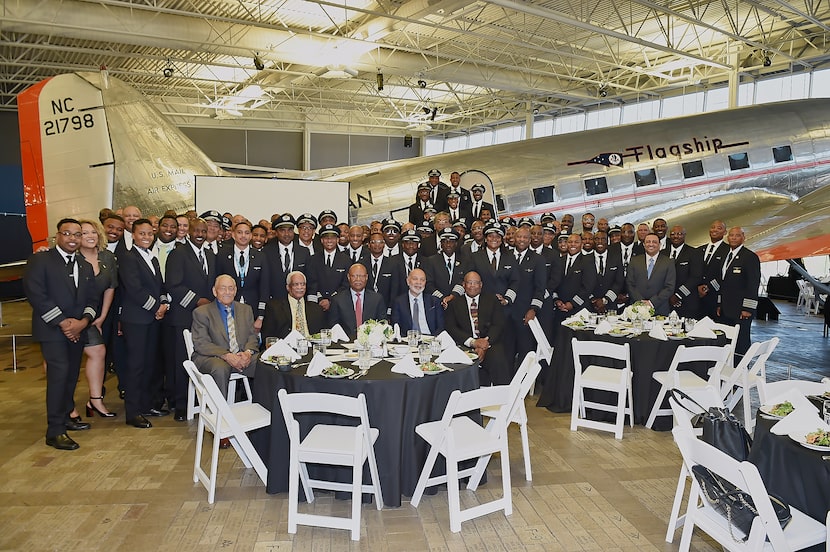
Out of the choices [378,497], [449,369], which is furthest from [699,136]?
[378,497]

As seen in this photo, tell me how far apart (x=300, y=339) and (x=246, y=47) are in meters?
14.5

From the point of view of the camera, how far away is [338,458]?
426 cm

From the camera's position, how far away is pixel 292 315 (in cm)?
696

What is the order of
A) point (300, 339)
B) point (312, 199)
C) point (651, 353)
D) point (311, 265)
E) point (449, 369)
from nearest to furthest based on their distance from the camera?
point (449, 369), point (300, 339), point (651, 353), point (311, 265), point (312, 199)

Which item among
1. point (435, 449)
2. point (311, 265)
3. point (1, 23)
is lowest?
point (435, 449)

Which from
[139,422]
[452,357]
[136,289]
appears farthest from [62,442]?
[452,357]

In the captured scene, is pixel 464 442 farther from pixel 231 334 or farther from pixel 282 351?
pixel 231 334

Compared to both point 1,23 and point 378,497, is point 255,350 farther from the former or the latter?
point 1,23

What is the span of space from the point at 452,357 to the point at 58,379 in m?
3.91

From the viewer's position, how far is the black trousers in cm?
606

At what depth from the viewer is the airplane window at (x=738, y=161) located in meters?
12.4

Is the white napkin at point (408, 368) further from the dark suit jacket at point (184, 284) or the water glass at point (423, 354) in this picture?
the dark suit jacket at point (184, 284)

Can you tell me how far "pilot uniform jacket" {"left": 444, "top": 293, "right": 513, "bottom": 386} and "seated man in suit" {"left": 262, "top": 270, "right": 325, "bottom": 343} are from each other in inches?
64.3

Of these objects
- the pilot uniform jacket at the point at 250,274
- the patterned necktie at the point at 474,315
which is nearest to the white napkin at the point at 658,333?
the patterned necktie at the point at 474,315
